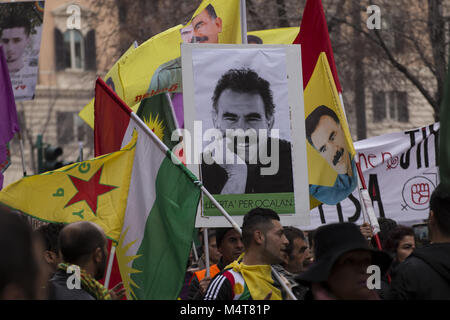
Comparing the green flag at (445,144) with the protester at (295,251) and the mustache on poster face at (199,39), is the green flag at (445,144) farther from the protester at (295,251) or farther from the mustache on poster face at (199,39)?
the mustache on poster face at (199,39)

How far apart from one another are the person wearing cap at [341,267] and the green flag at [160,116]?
13.0 ft

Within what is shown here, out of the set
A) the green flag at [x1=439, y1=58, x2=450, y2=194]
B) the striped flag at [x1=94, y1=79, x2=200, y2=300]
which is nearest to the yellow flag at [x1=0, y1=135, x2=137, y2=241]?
the striped flag at [x1=94, y1=79, x2=200, y2=300]

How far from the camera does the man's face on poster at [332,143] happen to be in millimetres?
6473

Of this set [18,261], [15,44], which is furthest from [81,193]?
[15,44]

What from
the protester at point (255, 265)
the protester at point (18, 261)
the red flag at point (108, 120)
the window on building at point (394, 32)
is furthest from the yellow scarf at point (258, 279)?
the window on building at point (394, 32)

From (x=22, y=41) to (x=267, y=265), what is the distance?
650 cm

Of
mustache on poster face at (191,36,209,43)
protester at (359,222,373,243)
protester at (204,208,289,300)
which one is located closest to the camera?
protester at (204,208,289,300)

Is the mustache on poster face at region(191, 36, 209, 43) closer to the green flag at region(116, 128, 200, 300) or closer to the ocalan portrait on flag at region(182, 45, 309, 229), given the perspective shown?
the ocalan portrait on flag at region(182, 45, 309, 229)

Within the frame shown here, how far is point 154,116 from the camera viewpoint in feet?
26.4

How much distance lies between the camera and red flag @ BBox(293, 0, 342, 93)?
6973 millimetres

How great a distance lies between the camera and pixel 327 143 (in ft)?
21.8

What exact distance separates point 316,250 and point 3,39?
787 cm

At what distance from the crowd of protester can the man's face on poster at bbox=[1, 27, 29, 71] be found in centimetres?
527

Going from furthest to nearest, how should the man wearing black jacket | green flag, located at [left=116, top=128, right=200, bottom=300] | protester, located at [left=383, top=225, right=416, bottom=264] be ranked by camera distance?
protester, located at [left=383, top=225, right=416, bottom=264]
green flag, located at [left=116, top=128, right=200, bottom=300]
the man wearing black jacket
